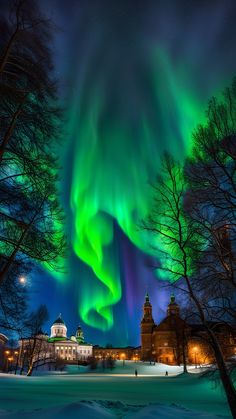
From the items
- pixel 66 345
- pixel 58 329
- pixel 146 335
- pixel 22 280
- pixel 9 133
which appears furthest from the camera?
pixel 58 329

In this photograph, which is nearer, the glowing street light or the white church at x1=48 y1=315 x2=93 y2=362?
the glowing street light

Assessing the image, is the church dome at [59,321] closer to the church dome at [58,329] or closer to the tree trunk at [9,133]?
the church dome at [58,329]

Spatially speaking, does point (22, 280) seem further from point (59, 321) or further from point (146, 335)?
point (59, 321)

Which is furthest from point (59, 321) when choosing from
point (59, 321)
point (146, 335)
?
point (146, 335)

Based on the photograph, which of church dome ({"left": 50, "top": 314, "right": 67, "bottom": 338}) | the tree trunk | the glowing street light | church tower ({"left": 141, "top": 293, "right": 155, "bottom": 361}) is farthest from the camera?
church dome ({"left": 50, "top": 314, "right": 67, "bottom": 338})

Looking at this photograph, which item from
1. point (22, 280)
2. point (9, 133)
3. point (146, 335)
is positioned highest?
point (146, 335)

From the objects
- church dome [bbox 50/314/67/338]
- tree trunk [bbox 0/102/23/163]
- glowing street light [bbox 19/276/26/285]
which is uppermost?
church dome [bbox 50/314/67/338]

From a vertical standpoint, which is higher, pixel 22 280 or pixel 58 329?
pixel 58 329

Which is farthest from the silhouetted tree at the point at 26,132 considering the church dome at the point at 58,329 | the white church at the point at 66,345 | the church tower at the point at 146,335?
the church dome at the point at 58,329

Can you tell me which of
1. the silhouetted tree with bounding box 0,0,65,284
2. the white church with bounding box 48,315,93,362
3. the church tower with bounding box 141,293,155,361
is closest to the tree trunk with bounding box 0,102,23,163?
the silhouetted tree with bounding box 0,0,65,284

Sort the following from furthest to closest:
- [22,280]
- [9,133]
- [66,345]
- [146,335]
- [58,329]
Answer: [58,329]
[66,345]
[146,335]
[22,280]
[9,133]

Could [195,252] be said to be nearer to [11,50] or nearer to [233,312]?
[233,312]

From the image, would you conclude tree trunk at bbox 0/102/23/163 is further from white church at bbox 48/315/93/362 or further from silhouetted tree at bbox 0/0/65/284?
white church at bbox 48/315/93/362

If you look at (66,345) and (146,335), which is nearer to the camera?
(146,335)
